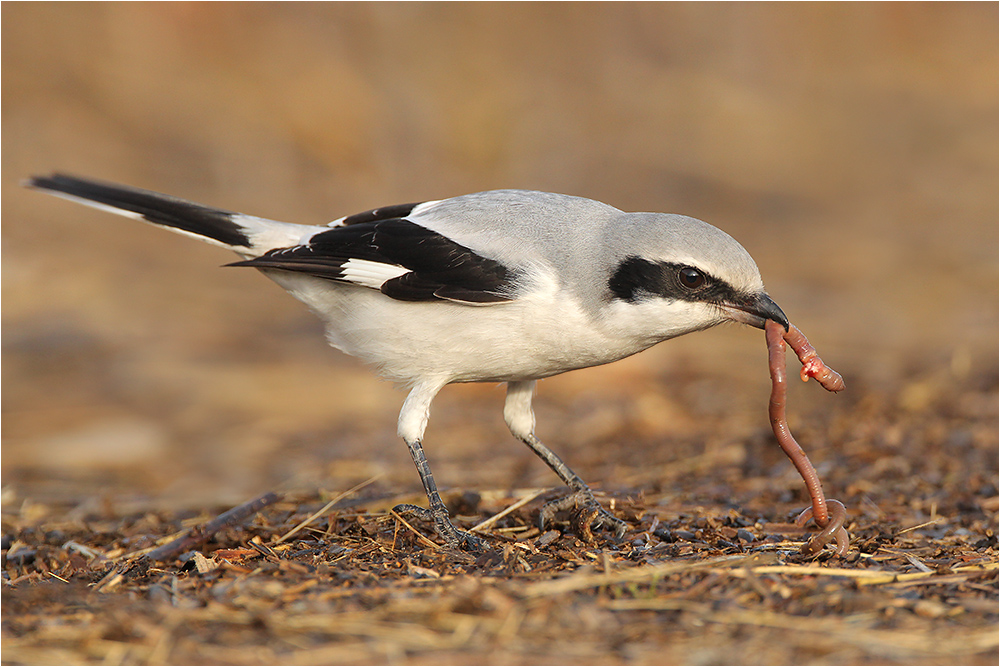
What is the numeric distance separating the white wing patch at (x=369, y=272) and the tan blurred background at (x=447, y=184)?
1.80m

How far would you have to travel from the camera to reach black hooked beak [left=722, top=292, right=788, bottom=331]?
434 centimetres

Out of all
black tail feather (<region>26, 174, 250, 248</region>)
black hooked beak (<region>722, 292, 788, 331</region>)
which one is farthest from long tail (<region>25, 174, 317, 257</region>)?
black hooked beak (<region>722, 292, 788, 331</region>)

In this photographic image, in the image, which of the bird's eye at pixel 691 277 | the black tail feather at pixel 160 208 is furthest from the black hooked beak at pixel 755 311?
the black tail feather at pixel 160 208

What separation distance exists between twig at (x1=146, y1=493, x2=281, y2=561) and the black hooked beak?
2.32 m

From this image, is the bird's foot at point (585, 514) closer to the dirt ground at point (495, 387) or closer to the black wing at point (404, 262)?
the dirt ground at point (495, 387)

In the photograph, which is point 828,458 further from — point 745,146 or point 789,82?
point 789,82

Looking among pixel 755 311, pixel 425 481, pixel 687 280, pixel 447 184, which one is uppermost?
pixel 447 184

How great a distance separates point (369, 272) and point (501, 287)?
76 centimetres

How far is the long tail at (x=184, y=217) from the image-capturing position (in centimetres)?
542

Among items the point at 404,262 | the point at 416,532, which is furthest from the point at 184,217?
the point at 416,532

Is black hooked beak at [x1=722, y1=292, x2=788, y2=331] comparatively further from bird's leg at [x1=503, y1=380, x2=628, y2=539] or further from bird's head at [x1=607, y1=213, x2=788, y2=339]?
bird's leg at [x1=503, y1=380, x2=628, y2=539]

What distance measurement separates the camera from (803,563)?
12.5ft

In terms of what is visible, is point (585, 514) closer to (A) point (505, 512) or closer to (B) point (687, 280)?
(A) point (505, 512)

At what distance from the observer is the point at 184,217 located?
17.9ft
